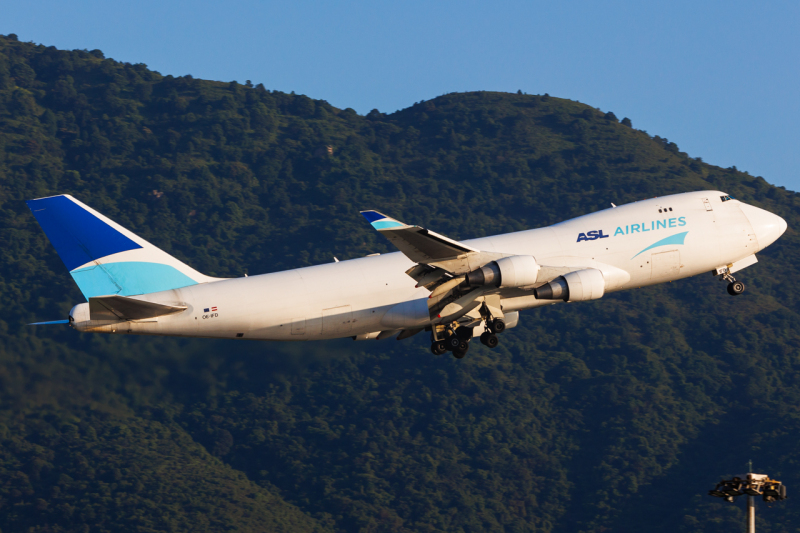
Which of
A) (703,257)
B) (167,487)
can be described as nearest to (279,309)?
(703,257)

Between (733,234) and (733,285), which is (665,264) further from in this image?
(733,285)

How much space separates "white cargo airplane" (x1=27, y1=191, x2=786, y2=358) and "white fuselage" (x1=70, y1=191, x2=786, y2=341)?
5 cm

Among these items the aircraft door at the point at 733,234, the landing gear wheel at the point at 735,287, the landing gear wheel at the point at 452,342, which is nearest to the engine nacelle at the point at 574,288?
the landing gear wheel at the point at 452,342

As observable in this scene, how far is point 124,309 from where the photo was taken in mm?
34750

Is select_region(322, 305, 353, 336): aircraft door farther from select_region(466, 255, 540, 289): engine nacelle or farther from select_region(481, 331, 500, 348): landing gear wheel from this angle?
select_region(481, 331, 500, 348): landing gear wheel

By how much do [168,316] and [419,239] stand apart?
10.0 m

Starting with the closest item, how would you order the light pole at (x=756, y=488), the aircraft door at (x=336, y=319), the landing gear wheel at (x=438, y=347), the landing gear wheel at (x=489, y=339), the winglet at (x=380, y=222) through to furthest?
the winglet at (x=380, y=222), the light pole at (x=756, y=488), the aircraft door at (x=336, y=319), the landing gear wheel at (x=489, y=339), the landing gear wheel at (x=438, y=347)

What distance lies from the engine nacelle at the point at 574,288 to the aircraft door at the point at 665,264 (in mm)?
4189

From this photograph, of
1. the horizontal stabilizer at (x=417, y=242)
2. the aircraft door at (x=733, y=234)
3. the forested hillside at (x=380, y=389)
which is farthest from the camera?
the forested hillside at (x=380, y=389)

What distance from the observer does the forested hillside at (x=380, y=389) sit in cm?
9169

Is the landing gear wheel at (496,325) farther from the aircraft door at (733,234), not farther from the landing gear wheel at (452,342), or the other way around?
the aircraft door at (733,234)

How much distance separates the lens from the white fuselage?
36625 mm

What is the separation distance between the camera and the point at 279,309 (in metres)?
36.7

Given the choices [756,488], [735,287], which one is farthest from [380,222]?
[735,287]
